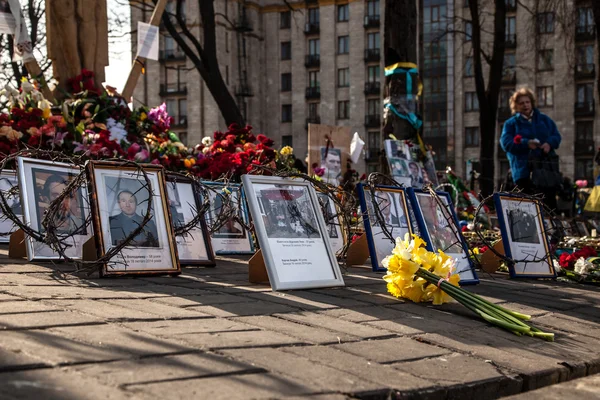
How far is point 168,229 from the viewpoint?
6008mm

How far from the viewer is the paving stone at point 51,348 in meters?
3.07

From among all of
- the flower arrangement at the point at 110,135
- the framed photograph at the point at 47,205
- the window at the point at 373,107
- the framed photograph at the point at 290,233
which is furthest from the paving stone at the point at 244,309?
the window at the point at 373,107

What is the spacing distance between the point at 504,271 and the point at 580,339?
3611mm

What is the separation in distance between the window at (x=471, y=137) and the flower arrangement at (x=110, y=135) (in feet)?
156

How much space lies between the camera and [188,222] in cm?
Result: 700

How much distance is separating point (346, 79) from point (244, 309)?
58.4m

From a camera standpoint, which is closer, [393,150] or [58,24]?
[58,24]

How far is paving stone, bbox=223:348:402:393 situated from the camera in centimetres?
311

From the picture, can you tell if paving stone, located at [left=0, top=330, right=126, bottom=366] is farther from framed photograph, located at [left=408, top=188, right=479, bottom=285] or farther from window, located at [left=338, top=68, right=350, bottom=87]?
window, located at [left=338, top=68, right=350, bottom=87]

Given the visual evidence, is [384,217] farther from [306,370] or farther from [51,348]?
[51,348]

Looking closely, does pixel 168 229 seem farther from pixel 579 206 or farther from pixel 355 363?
pixel 579 206

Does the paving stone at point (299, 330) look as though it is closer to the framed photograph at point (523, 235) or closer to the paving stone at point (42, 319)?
the paving stone at point (42, 319)

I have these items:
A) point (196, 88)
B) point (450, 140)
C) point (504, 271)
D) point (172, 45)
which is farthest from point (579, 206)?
point (172, 45)

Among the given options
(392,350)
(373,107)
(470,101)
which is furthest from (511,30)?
(392,350)
